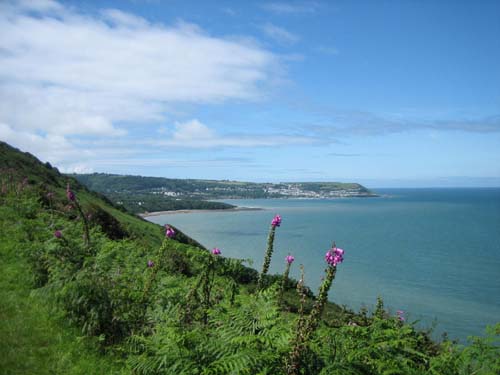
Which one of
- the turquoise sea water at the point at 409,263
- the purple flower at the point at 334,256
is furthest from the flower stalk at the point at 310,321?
the turquoise sea water at the point at 409,263

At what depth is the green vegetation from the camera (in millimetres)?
3811

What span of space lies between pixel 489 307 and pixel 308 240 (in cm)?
4376

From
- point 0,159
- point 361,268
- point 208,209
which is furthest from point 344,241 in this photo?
point 208,209

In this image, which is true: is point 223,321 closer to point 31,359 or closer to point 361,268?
point 31,359

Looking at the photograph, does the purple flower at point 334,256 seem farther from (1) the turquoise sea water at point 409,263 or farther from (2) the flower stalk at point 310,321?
(1) the turquoise sea water at point 409,263

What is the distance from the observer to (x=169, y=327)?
463 cm

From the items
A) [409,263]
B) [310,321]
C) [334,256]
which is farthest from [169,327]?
[409,263]

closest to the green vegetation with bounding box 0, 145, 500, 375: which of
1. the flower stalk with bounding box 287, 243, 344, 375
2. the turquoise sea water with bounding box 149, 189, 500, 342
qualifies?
the flower stalk with bounding box 287, 243, 344, 375

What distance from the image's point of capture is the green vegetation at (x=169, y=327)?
3.81 meters

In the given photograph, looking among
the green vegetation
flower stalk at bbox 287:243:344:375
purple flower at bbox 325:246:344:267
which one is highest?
purple flower at bbox 325:246:344:267

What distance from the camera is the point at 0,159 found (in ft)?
Result: 117

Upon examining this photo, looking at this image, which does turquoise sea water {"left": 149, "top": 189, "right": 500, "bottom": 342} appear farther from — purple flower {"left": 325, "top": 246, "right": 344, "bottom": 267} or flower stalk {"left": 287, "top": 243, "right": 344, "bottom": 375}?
purple flower {"left": 325, "top": 246, "right": 344, "bottom": 267}

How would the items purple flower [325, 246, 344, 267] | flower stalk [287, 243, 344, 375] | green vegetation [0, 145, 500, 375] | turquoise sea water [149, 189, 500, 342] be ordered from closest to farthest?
1. flower stalk [287, 243, 344, 375]
2. purple flower [325, 246, 344, 267]
3. green vegetation [0, 145, 500, 375]
4. turquoise sea water [149, 189, 500, 342]

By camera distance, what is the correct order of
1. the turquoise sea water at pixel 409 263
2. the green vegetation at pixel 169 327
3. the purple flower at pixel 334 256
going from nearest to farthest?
the purple flower at pixel 334 256
the green vegetation at pixel 169 327
the turquoise sea water at pixel 409 263
